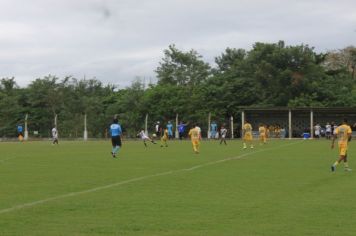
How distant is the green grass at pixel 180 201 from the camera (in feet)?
30.7

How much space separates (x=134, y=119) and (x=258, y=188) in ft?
178

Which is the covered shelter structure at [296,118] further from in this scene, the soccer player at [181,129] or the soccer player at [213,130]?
the soccer player at [181,129]

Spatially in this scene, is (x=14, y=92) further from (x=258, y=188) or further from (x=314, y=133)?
(x=258, y=188)

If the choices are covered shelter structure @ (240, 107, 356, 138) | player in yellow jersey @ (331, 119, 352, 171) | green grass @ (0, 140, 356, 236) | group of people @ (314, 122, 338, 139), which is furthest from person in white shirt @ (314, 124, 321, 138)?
player in yellow jersey @ (331, 119, 352, 171)

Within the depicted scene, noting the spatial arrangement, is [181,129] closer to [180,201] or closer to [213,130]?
[213,130]

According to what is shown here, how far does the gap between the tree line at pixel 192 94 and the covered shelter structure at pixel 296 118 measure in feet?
6.44

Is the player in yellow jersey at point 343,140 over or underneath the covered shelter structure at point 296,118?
underneath

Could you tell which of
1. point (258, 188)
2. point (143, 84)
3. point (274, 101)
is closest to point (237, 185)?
point (258, 188)

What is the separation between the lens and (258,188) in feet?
47.9

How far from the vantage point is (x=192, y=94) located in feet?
224

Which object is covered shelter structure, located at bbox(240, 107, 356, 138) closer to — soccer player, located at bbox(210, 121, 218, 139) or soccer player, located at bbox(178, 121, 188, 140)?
soccer player, located at bbox(210, 121, 218, 139)

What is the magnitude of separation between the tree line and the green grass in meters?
44.9

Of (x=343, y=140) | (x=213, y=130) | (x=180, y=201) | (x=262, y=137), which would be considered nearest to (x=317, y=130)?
(x=213, y=130)

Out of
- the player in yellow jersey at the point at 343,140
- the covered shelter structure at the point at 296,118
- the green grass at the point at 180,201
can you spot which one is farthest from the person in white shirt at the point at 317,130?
the player in yellow jersey at the point at 343,140
